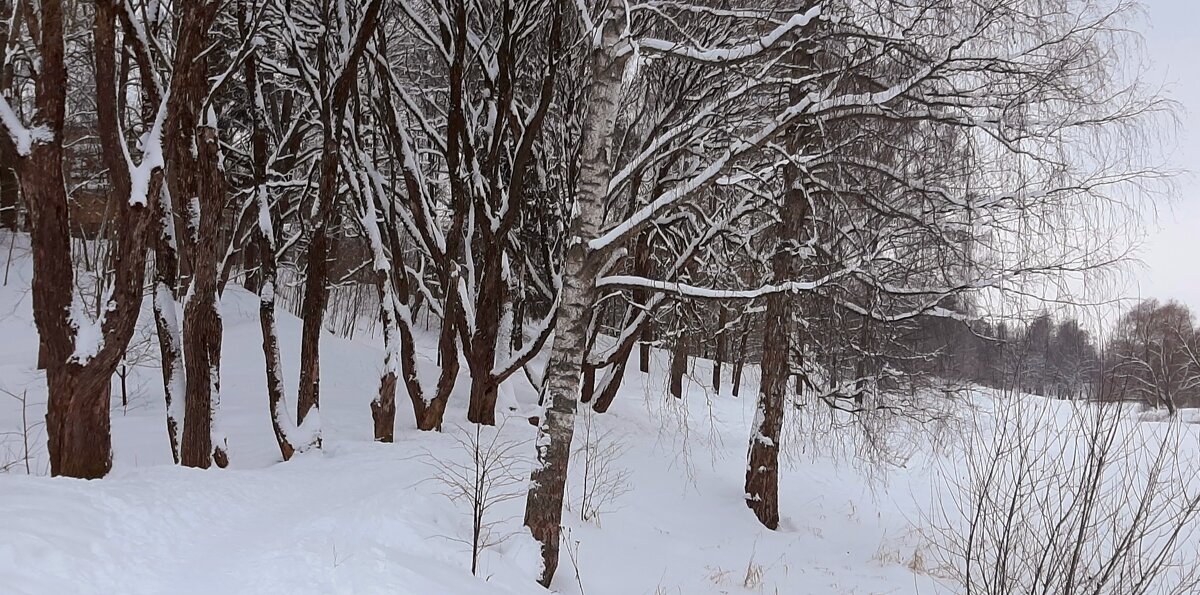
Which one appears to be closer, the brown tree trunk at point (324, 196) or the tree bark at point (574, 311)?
the tree bark at point (574, 311)

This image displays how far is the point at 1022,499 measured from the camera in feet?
13.6

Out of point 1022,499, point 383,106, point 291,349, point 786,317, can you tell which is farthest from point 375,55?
point 1022,499

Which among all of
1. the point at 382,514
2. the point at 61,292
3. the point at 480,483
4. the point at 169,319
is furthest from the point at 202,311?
the point at 480,483

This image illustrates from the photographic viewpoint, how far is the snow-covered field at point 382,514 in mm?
3584

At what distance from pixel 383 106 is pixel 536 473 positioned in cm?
630

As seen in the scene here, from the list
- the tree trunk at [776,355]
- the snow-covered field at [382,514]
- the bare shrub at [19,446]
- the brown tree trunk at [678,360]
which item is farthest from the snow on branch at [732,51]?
the bare shrub at [19,446]

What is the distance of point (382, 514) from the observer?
483 cm

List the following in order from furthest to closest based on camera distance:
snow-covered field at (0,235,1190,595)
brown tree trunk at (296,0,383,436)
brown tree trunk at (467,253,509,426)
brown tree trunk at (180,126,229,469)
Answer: brown tree trunk at (467,253,509,426) < brown tree trunk at (296,0,383,436) < brown tree trunk at (180,126,229,469) < snow-covered field at (0,235,1190,595)

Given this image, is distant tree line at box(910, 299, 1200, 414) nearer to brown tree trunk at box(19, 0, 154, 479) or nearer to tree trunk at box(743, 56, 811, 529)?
tree trunk at box(743, 56, 811, 529)

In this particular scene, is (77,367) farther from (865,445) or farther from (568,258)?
(865,445)

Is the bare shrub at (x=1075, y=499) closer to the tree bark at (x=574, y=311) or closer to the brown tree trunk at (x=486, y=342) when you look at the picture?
the tree bark at (x=574, y=311)

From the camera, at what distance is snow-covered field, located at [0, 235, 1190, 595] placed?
3.58m

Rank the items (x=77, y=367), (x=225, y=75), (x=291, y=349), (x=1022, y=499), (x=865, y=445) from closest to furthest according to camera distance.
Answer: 1. (x=1022, y=499)
2. (x=77, y=367)
3. (x=225, y=75)
4. (x=865, y=445)
5. (x=291, y=349)

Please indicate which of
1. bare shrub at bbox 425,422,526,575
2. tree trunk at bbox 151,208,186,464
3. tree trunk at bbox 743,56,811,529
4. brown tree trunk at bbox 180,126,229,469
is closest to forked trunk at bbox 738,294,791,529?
tree trunk at bbox 743,56,811,529
